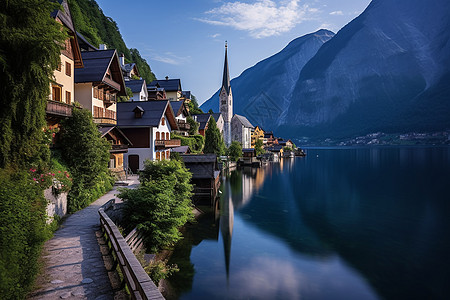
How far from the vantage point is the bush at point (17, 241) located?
22.3 ft

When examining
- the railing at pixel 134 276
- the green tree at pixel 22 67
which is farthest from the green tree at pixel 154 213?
the railing at pixel 134 276

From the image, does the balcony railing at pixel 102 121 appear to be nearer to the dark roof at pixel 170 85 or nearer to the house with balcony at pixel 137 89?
the house with balcony at pixel 137 89

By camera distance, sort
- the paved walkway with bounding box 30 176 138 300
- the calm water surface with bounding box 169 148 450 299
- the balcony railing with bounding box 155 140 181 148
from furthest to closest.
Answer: the balcony railing with bounding box 155 140 181 148, the calm water surface with bounding box 169 148 450 299, the paved walkway with bounding box 30 176 138 300

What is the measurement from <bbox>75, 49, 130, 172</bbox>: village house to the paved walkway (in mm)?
16202

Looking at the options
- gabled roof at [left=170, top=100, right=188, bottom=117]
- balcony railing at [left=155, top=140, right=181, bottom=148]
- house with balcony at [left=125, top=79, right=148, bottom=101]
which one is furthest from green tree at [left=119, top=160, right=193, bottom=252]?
gabled roof at [left=170, top=100, right=188, bottom=117]

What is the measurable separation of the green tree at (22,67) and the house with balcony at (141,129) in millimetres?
23318

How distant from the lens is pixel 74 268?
10398 millimetres

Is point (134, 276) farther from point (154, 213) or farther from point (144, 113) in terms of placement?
point (144, 113)

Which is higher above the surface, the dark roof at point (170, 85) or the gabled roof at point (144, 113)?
the dark roof at point (170, 85)

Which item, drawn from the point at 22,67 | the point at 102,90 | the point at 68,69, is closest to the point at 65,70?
the point at 68,69

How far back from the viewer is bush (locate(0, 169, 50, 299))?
268 inches

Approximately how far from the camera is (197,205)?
1443 inches

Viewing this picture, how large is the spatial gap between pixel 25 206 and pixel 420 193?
54.6 metres

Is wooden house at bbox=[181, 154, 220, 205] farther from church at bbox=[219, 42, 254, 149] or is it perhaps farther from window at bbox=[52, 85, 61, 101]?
church at bbox=[219, 42, 254, 149]
